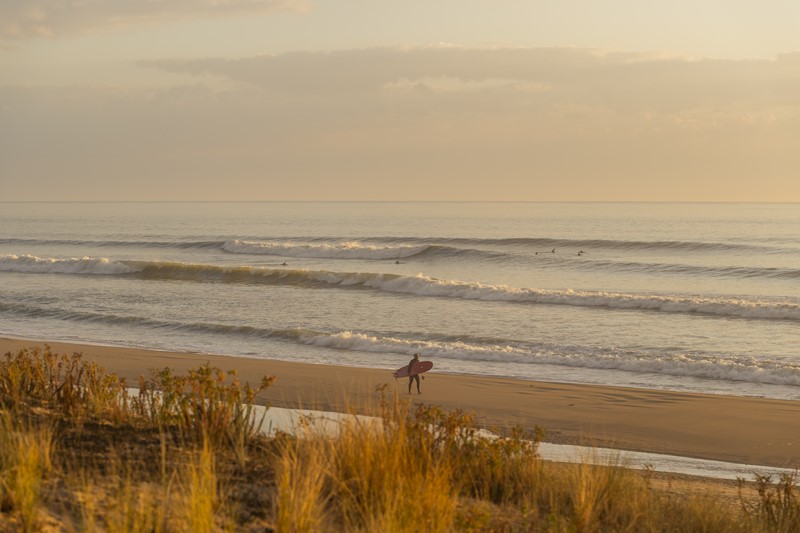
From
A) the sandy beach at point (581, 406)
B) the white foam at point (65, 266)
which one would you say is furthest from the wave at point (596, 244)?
the sandy beach at point (581, 406)

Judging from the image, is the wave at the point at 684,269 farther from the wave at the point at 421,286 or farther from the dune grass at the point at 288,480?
→ the dune grass at the point at 288,480

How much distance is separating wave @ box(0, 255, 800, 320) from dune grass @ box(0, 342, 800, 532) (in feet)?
62.3

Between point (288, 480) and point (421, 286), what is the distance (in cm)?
2630

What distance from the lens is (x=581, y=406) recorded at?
13.1 metres

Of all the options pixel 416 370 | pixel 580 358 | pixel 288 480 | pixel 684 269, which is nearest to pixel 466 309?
pixel 580 358

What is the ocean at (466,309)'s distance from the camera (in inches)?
682

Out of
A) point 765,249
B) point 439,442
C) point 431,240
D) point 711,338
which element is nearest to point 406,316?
point 711,338

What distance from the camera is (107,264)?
39.7 metres

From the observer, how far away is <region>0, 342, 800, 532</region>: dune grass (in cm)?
467

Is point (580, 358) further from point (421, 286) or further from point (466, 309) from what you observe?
point (421, 286)

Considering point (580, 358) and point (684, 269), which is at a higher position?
point (684, 269)

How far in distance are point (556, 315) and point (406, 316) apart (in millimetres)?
4294

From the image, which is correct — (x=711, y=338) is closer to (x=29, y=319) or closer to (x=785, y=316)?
(x=785, y=316)

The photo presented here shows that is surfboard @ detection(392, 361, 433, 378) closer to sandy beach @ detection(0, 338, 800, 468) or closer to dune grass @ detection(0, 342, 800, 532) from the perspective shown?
sandy beach @ detection(0, 338, 800, 468)
